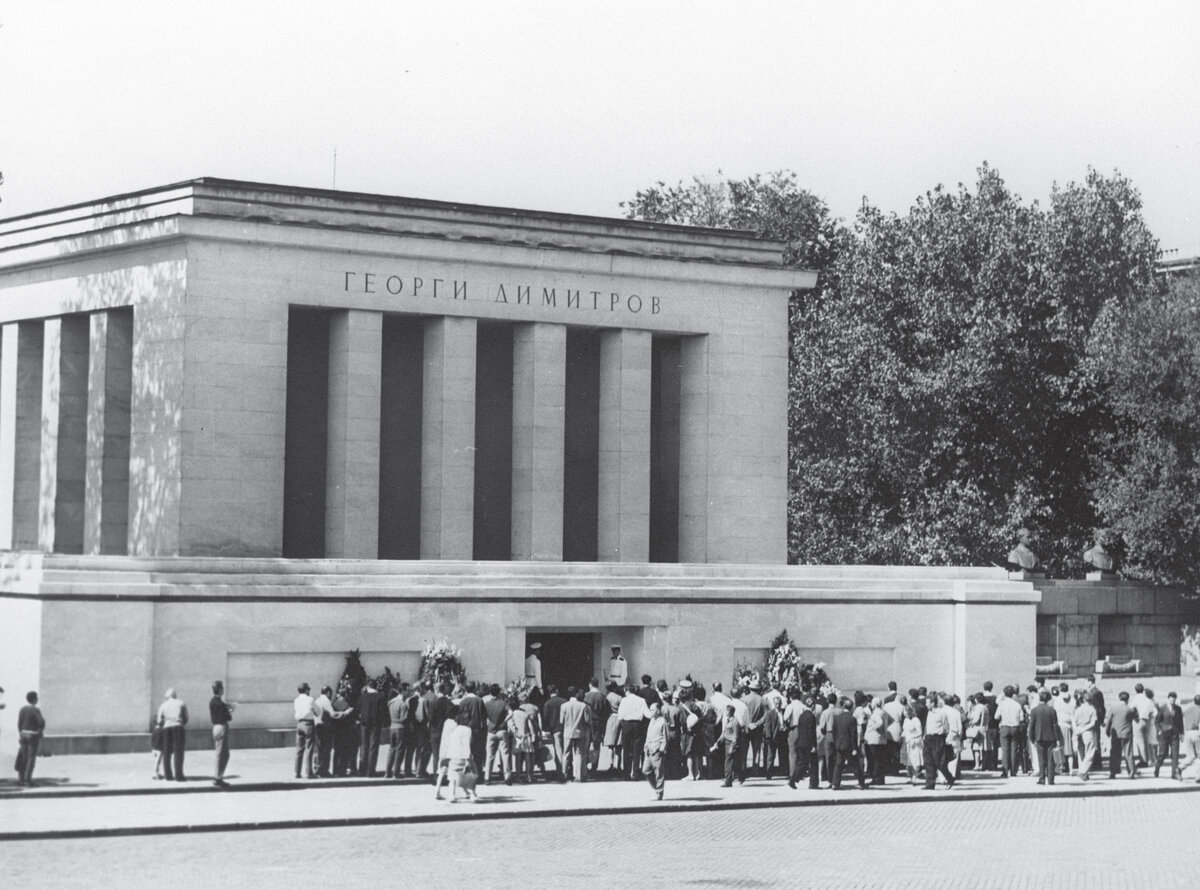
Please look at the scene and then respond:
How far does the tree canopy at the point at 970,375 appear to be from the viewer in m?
53.9

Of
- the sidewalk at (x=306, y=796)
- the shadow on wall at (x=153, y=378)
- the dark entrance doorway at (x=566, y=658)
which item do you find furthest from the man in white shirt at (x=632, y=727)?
the shadow on wall at (x=153, y=378)

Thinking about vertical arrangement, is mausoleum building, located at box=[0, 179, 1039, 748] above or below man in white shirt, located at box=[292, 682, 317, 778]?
above

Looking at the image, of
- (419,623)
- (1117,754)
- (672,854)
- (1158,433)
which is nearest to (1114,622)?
(1158,433)

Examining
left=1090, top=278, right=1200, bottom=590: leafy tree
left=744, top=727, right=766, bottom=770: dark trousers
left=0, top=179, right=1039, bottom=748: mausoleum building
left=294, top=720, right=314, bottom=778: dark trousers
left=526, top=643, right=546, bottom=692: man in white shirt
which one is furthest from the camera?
left=1090, top=278, right=1200, bottom=590: leafy tree

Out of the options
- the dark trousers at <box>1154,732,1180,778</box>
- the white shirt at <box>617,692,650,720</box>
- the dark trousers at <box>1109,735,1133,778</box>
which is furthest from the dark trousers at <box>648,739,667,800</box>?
the dark trousers at <box>1154,732,1180,778</box>

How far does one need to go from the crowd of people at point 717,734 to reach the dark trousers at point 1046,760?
0.09ft

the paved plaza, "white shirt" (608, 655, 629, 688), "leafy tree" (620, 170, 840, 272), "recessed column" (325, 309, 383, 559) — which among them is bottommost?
the paved plaza

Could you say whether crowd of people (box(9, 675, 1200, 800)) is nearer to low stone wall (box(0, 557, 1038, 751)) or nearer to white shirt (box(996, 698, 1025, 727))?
white shirt (box(996, 698, 1025, 727))

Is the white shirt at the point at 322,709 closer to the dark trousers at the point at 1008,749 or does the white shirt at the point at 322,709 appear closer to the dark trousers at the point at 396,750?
the dark trousers at the point at 396,750

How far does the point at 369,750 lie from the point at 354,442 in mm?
11524

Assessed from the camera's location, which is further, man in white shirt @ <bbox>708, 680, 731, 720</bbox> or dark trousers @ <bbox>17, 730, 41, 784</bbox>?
man in white shirt @ <bbox>708, 680, 731, 720</bbox>

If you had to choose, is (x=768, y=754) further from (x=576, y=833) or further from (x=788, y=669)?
(x=576, y=833)

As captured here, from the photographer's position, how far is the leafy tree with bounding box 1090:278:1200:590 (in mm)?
49688

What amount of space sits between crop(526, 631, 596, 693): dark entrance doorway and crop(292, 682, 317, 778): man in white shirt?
8.26m
